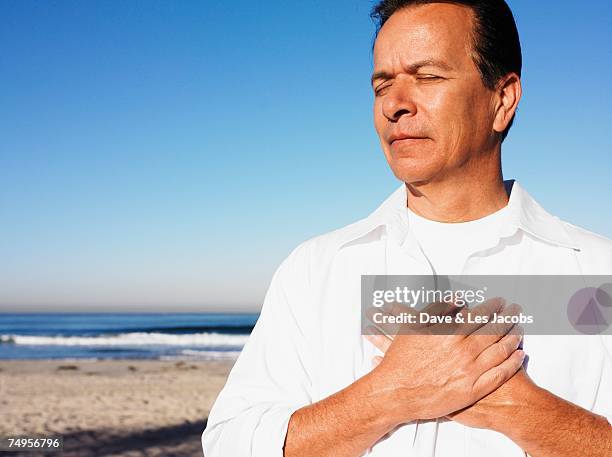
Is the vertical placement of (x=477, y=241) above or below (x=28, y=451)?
above

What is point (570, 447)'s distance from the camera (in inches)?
65.5

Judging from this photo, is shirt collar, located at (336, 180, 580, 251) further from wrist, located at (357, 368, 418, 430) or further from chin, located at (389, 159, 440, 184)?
wrist, located at (357, 368, 418, 430)

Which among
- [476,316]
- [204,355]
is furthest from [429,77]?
[204,355]

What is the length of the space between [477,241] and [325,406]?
0.86 meters

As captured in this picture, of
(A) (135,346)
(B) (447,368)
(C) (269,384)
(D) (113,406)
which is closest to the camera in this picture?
(B) (447,368)

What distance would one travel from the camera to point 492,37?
2221mm

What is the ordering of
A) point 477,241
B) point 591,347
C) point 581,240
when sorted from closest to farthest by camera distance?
point 591,347, point 581,240, point 477,241

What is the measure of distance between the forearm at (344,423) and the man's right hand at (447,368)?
0.11ft

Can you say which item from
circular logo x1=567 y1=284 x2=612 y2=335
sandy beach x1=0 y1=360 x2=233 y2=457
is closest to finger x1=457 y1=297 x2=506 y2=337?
circular logo x1=567 y1=284 x2=612 y2=335

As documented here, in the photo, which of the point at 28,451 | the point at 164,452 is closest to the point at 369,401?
the point at 164,452

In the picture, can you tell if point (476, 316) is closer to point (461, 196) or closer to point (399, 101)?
point (461, 196)

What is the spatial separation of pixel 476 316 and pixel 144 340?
31.7 meters

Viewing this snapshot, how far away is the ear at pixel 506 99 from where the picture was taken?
2.28 metres

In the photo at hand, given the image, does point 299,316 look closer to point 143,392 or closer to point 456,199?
point 456,199
